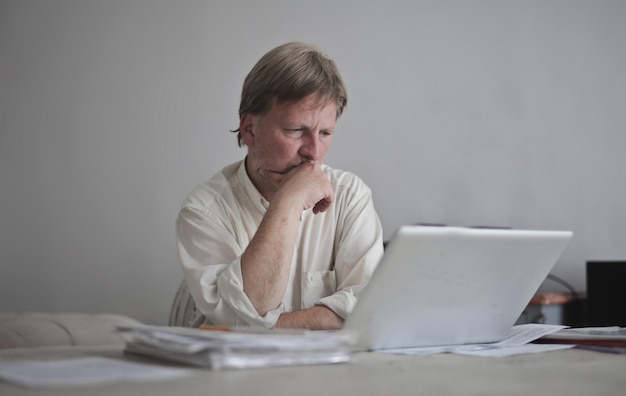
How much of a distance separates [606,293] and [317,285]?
5.42 ft

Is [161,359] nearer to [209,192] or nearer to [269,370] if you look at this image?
[269,370]

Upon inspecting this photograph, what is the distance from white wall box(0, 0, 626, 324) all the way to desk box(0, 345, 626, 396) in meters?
1.90

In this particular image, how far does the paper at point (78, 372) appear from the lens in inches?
24.3

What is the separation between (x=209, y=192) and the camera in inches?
68.3

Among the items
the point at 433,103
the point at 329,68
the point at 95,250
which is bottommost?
the point at 95,250

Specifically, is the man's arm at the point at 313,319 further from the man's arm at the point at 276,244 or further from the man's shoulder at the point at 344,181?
the man's shoulder at the point at 344,181

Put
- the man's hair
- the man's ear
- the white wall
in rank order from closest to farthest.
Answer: the man's hair < the man's ear < the white wall

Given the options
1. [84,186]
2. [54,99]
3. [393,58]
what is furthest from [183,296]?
[393,58]

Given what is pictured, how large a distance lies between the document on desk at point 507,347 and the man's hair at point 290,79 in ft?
2.51

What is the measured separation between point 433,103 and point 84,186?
1.51m

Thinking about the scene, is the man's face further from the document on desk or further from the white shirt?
the document on desk

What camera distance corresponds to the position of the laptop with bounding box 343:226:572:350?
835mm

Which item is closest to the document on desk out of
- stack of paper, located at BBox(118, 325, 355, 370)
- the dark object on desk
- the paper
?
stack of paper, located at BBox(118, 325, 355, 370)

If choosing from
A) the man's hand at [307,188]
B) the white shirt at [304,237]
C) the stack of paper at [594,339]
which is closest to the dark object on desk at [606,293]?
the white shirt at [304,237]
